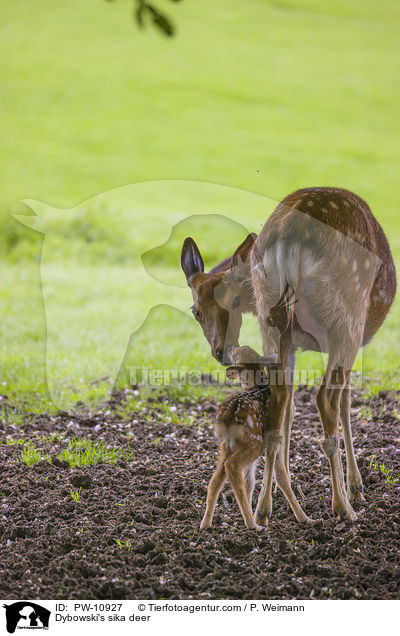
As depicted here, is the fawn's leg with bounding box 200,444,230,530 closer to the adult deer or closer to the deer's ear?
the adult deer

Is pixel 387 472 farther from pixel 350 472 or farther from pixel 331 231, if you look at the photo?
pixel 331 231

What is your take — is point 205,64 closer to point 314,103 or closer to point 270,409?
point 314,103

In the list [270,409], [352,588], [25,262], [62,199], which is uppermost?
[62,199]

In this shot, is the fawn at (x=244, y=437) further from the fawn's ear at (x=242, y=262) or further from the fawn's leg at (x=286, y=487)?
the fawn's ear at (x=242, y=262)

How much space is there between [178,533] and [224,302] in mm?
1152

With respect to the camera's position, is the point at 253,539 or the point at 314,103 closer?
the point at 253,539

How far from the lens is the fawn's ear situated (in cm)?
364

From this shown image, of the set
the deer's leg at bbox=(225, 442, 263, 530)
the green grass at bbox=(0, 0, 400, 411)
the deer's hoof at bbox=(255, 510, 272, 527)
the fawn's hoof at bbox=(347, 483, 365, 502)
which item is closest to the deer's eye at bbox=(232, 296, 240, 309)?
the deer's leg at bbox=(225, 442, 263, 530)

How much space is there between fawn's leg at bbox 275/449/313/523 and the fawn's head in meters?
0.58

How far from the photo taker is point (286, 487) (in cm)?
359

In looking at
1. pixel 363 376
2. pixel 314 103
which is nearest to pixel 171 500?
pixel 363 376

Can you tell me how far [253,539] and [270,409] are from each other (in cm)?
62

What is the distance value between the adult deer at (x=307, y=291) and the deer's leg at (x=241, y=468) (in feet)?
0.64

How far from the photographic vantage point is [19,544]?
141 inches
